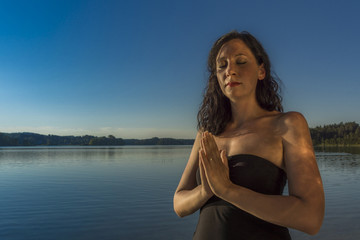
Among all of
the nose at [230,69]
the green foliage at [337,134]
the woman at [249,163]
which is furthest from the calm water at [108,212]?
the green foliage at [337,134]

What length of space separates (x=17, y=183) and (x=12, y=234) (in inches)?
458

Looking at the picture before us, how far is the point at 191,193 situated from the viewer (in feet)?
6.22

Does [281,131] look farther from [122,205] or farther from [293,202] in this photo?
[122,205]

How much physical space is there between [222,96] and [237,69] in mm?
421

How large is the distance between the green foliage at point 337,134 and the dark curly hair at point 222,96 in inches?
5363

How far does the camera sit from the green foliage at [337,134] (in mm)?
122863

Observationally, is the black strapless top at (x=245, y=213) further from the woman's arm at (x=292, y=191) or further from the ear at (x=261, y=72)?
the ear at (x=261, y=72)

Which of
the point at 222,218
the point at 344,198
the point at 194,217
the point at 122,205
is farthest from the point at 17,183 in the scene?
the point at 222,218

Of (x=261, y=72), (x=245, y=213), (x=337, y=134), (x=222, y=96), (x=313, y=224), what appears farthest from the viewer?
(x=337, y=134)

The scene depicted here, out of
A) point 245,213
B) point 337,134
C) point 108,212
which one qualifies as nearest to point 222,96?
point 245,213

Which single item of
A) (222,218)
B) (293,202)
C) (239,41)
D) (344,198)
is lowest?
(344,198)

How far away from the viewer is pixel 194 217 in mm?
10945

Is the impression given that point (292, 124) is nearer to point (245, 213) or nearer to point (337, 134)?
point (245, 213)

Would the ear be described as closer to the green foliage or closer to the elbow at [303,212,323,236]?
the elbow at [303,212,323,236]
